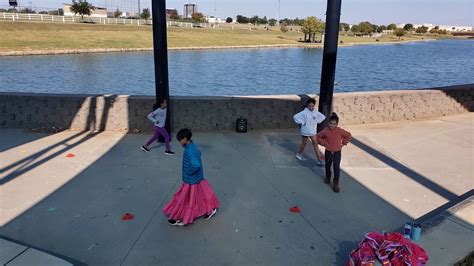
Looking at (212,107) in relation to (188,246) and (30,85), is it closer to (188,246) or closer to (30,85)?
(188,246)

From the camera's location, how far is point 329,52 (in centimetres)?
928

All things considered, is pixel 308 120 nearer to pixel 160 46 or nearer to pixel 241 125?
pixel 241 125

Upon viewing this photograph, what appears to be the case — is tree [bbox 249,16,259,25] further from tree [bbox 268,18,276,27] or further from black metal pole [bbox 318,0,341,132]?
black metal pole [bbox 318,0,341,132]

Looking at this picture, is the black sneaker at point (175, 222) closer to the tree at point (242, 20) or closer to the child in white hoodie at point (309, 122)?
the child in white hoodie at point (309, 122)

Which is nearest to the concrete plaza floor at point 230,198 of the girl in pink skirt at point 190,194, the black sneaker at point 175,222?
the black sneaker at point 175,222

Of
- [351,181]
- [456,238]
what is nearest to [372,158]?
[351,181]

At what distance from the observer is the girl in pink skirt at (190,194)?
5.37 metres

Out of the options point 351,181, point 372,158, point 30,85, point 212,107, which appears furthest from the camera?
point 30,85

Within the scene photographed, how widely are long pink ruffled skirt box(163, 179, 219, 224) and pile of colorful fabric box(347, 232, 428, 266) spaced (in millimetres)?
2169

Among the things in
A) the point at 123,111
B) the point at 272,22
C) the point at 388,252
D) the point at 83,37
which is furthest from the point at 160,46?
the point at 272,22

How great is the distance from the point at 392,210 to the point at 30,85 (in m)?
28.9

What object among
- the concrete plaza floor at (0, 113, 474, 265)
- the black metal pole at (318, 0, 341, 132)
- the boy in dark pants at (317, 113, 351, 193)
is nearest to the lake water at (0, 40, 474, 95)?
the black metal pole at (318, 0, 341, 132)

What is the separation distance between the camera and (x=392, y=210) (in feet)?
20.4

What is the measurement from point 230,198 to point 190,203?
1.11m
